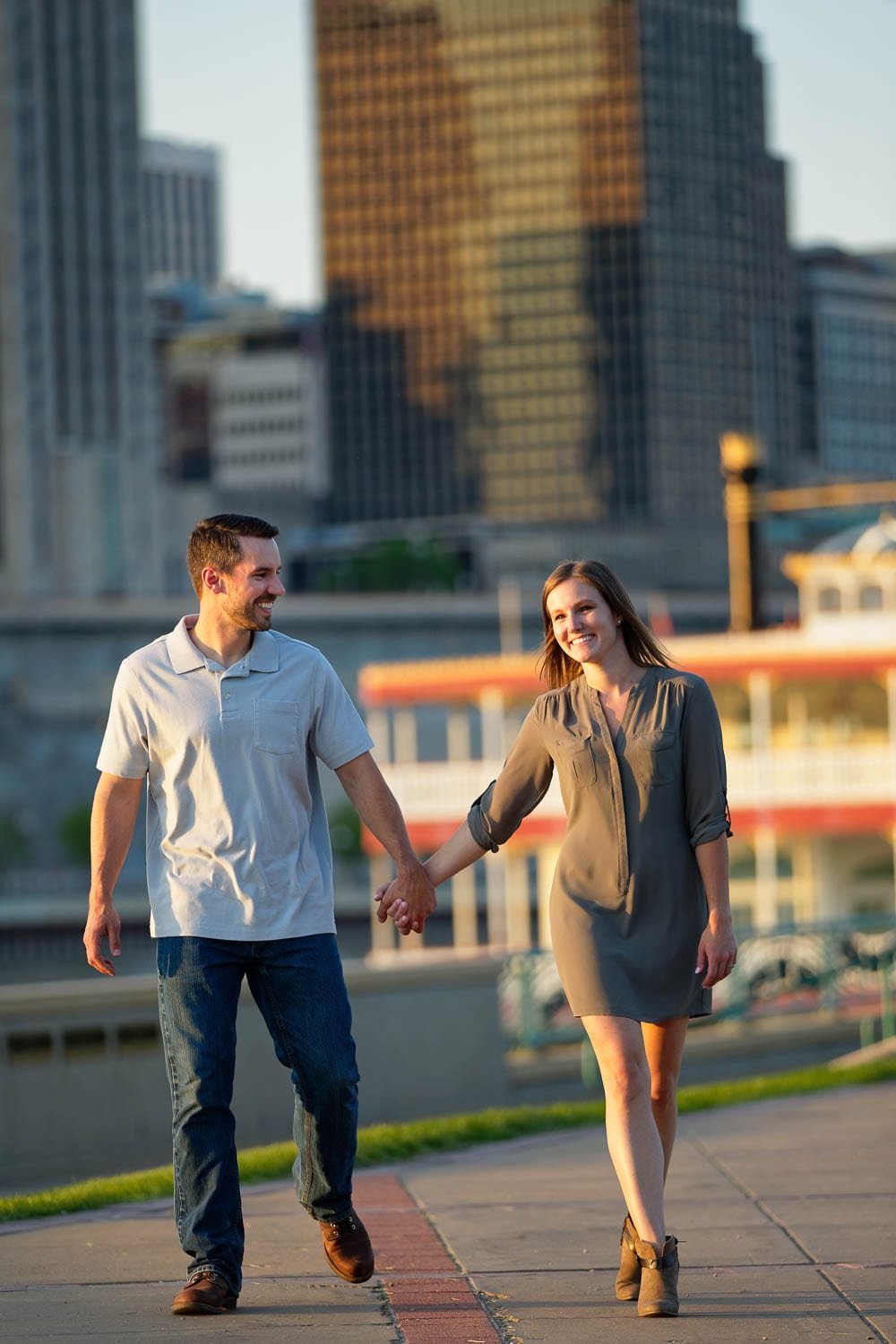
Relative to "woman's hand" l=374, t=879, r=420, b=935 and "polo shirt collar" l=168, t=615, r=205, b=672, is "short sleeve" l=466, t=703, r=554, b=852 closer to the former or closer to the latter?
"woman's hand" l=374, t=879, r=420, b=935

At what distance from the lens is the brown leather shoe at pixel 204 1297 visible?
19.1 ft

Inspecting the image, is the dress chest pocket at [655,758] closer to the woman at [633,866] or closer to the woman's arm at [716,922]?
the woman at [633,866]

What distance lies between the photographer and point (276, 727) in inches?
241

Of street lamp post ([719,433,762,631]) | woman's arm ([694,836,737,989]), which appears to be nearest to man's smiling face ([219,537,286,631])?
woman's arm ([694,836,737,989])

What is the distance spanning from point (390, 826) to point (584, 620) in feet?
2.24

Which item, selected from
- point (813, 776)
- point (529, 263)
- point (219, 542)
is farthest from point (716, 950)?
point (529, 263)

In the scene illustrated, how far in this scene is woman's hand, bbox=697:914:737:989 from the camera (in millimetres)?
5988

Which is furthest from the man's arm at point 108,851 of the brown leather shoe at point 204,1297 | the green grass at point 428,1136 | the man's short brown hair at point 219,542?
the green grass at point 428,1136

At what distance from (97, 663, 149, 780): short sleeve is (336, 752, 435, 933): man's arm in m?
0.49

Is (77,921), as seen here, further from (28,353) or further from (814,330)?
(814,330)

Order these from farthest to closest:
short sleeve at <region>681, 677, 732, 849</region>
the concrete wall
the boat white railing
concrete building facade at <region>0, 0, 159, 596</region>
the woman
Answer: concrete building facade at <region>0, 0, 159, 596</region> → the boat white railing → the concrete wall → short sleeve at <region>681, 677, 732, 849</region> → the woman

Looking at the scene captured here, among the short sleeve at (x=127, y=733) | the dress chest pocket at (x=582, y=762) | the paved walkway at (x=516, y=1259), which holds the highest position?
the short sleeve at (x=127, y=733)

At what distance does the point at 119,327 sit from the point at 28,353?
5.91 meters

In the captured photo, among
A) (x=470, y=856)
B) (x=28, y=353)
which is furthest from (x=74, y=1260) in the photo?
(x=28, y=353)
